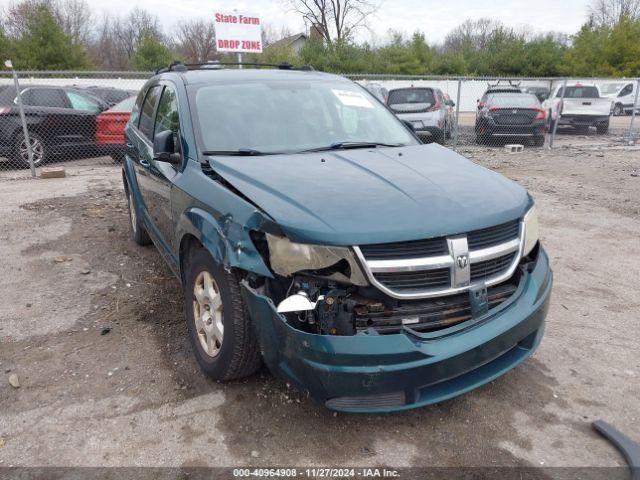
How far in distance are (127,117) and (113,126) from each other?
41 centimetres

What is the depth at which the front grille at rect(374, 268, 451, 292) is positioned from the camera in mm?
2346

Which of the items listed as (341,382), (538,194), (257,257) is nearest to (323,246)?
(257,257)

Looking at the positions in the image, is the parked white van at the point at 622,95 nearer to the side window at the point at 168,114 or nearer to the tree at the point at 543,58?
the tree at the point at 543,58

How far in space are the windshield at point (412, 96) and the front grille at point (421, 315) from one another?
11541mm

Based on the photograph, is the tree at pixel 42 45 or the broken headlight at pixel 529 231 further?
the tree at pixel 42 45

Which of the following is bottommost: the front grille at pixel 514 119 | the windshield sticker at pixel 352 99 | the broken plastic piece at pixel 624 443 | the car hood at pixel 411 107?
the broken plastic piece at pixel 624 443

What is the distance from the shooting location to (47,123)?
409 inches

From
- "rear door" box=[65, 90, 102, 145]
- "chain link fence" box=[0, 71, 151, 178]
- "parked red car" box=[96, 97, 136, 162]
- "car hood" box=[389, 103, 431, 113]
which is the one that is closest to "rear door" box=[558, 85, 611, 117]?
"car hood" box=[389, 103, 431, 113]

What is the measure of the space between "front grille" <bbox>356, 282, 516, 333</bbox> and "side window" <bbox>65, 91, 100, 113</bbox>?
10.6 meters

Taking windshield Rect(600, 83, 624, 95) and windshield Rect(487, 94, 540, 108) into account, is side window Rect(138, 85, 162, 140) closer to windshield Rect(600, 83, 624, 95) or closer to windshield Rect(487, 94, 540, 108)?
windshield Rect(487, 94, 540, 108)

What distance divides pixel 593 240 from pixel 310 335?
477 centimetres

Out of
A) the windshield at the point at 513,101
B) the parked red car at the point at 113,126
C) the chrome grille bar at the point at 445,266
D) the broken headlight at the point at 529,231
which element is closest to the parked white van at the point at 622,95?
the windshield at the point at 513,101

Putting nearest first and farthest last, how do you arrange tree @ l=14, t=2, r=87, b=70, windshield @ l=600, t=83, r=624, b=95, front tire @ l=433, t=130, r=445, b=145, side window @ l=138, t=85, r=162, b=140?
1. side window @ l=138, t=85, r=162, b=140
2. front tire @ l=433, t=130, r=445, b=145
3. windshield @ l=600, t=83, r=624, b=95
4. tree @ l=14, t=2, r=87, b=70

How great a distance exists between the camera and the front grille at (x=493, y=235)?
2.51 m
